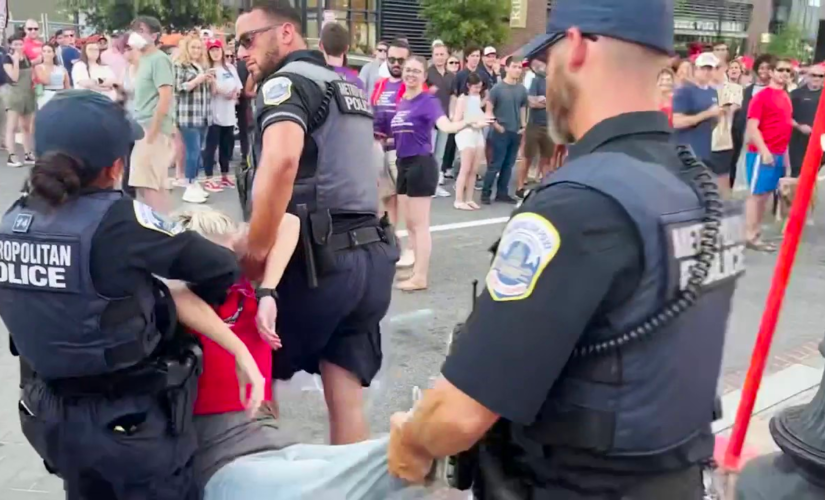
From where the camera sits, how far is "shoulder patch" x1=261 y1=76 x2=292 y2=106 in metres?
2.96

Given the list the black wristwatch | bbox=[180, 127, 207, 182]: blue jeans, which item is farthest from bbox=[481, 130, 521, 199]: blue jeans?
the black wristwatch

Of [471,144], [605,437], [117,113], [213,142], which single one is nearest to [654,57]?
[605,437]

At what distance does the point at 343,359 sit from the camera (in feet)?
10.6

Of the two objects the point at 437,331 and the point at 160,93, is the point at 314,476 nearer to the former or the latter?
the point at 437,331

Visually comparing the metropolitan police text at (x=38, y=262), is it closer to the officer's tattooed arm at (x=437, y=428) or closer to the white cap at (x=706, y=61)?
the officer's tattooed arm at (x=437, y=428)

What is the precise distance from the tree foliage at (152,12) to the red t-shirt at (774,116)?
18.1 meters

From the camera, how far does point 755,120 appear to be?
28.3 feet

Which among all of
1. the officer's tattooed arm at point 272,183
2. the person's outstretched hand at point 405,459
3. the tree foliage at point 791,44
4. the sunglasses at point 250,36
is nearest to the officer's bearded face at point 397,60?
the sunglasses at point 250,36

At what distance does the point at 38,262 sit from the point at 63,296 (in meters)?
0.11

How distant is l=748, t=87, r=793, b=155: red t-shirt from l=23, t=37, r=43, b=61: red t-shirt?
9.51 m

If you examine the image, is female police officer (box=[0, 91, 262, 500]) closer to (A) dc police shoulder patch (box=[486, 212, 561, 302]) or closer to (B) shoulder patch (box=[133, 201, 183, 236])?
(B) shoulder patch (box=[133, 201, 183, 236])

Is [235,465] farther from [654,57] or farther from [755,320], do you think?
[755,320]

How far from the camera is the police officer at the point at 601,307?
1.50 meters

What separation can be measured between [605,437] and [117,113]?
1568 mm
